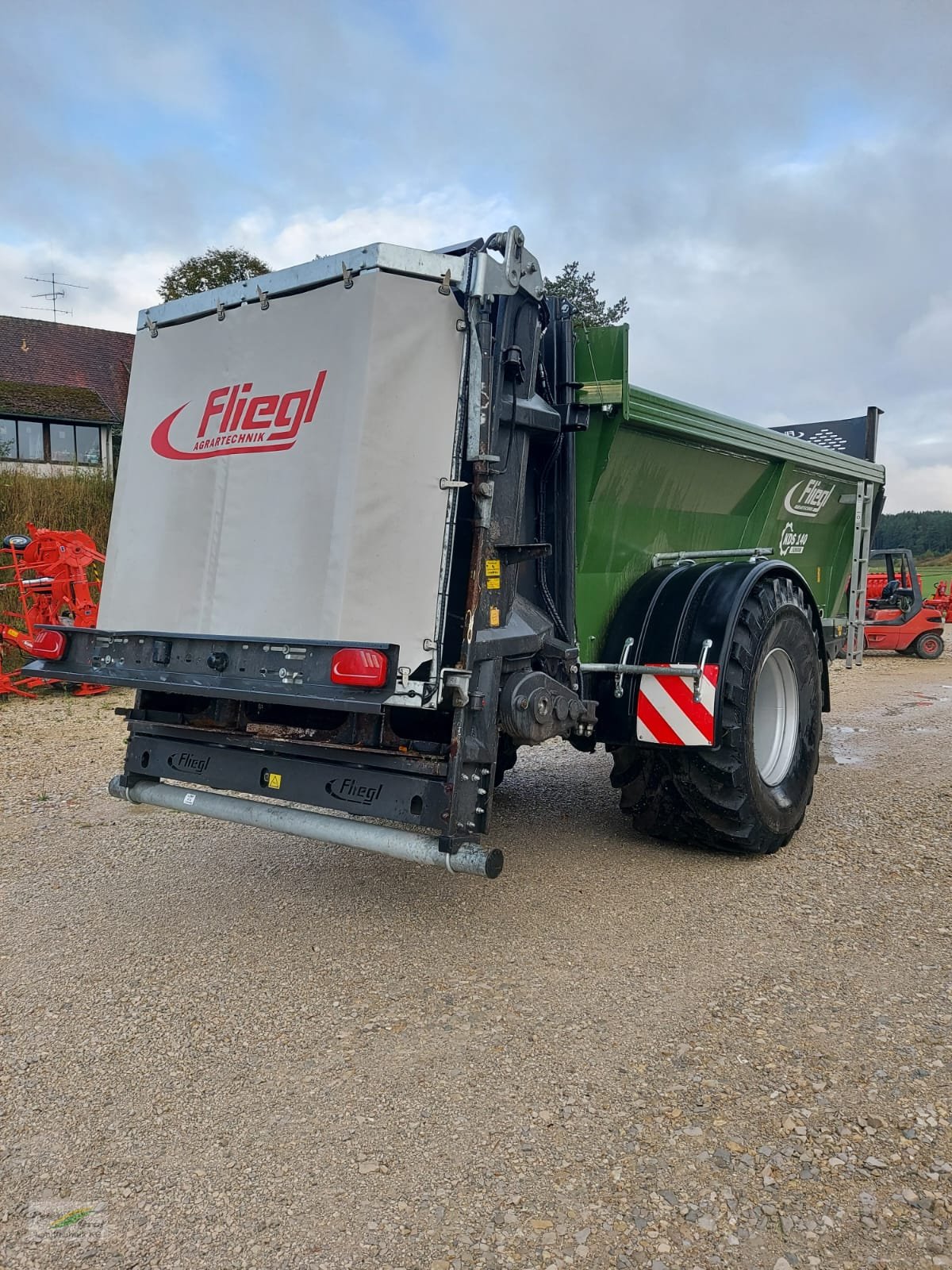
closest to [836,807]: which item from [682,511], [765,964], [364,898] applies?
[682,511]

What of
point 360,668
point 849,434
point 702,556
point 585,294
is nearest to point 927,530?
point 585,294

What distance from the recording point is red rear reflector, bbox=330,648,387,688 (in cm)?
331

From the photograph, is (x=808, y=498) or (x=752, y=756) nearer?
(x=752, y=756)

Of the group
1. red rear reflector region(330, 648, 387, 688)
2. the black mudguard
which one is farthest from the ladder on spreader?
red rear reflector region(330, 648, 387, 688)

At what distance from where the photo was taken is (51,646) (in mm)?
4176

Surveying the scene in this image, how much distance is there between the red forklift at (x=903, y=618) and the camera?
15133 millimetres

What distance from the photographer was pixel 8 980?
3572mm

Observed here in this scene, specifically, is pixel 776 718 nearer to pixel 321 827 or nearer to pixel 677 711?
pixel 677 711

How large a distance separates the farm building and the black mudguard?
22430 mm

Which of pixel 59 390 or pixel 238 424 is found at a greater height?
pixel 59 390

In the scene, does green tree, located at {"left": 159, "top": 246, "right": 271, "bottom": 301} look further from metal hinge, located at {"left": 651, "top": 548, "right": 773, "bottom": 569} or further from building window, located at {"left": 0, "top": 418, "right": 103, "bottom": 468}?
metal hinge, located at {"left": 651, "top": 548, "right": 773, "bottom": 569}

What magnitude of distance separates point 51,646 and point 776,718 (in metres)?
3.73

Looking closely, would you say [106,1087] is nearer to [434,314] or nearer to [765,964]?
[765,964]

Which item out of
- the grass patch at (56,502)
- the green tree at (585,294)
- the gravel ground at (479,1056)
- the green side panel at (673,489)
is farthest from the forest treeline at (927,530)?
the gravel ground at (479,1056)
